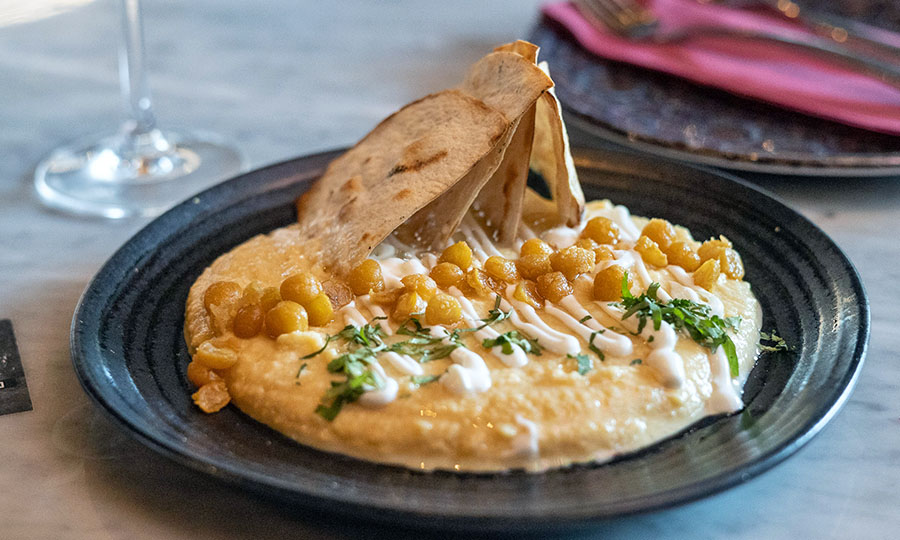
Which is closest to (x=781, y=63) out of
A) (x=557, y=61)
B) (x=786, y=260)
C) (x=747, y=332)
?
(x=557, y=61)

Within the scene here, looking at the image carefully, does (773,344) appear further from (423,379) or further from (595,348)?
(423,379)

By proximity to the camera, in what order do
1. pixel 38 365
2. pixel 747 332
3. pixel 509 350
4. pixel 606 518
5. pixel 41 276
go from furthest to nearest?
pixel 41 276 → pixel 38 365 → pixel 747 332 → pixel 509 350 → pixel 606 518

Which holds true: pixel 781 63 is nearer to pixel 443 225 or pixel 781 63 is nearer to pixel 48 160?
pixel 443 225

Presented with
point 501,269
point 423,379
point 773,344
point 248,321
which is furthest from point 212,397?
point 773,344

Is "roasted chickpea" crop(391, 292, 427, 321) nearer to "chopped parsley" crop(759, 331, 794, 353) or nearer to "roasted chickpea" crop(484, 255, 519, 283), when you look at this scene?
"roasted chickpea" crop(484, 255, 519, 283)

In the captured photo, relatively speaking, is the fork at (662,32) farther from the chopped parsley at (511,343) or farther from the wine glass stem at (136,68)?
the chopped parsley at (511,343)

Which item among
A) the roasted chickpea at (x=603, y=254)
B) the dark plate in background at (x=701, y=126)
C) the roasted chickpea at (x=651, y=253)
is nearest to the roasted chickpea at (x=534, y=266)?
the roasted chickpea at (x=603, y=254)
